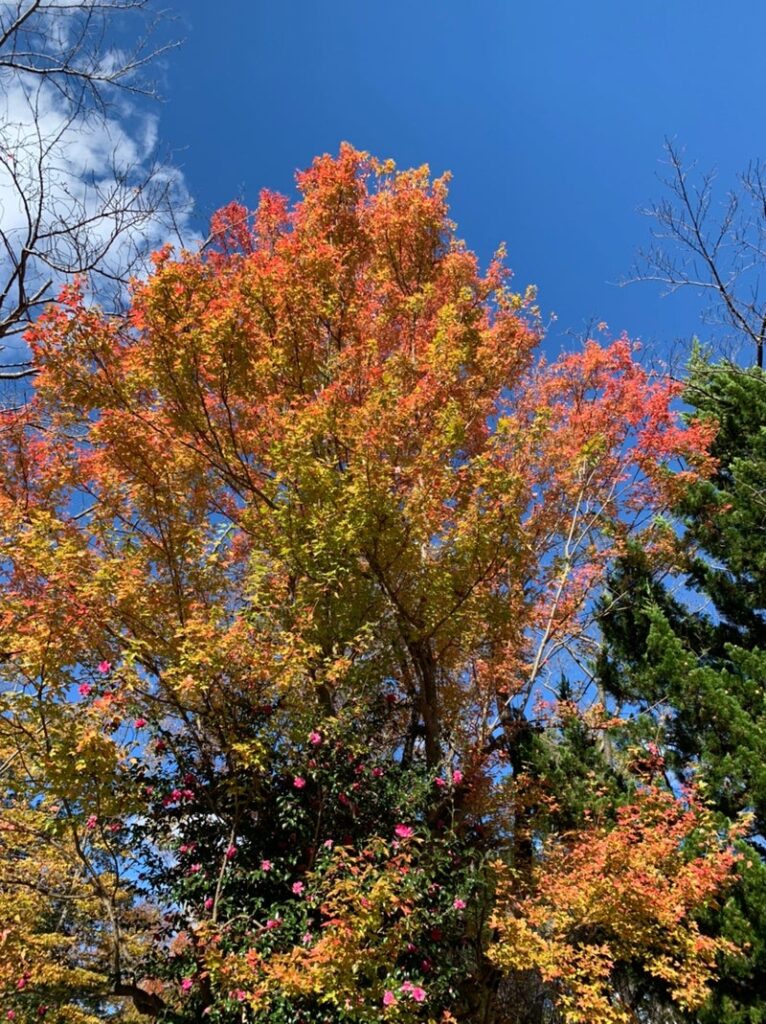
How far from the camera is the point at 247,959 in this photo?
13.2ft

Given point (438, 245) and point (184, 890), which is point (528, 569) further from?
point (184, 890)

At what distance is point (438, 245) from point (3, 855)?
911 cm

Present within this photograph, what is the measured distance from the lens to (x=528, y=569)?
26.6ft

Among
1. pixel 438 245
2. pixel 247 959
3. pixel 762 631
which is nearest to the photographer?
pixel 247 959

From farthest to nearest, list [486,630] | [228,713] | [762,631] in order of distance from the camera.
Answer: [762,631]
[486,630]
[228,713]

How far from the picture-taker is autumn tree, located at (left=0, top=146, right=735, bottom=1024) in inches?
174

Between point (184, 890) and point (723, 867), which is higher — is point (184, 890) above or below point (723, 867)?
above

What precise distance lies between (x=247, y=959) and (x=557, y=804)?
444 cm

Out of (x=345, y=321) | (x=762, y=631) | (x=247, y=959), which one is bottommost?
(x=247, y=959)

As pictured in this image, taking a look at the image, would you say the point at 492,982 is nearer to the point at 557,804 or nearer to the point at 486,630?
the point at 557,804

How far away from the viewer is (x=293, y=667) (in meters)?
4.71

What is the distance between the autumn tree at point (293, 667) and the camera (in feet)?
14.5

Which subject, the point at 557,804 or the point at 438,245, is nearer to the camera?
the point at 557,804

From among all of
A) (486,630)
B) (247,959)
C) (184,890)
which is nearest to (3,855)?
(184,890)
